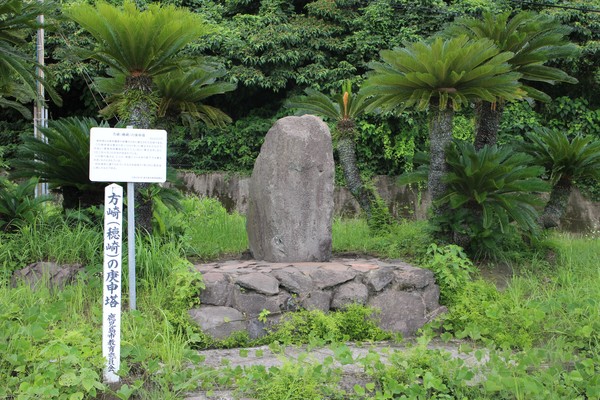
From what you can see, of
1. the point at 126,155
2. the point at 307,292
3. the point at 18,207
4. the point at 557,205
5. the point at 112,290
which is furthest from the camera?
the point at 557,205

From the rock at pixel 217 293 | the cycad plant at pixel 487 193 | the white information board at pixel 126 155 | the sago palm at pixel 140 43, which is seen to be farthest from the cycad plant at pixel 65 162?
the cycad plant at pixel 487 193

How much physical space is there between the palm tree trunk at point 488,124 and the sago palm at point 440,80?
2.49 ft

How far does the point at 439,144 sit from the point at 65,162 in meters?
4.30

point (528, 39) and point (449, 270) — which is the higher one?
point (528, 39)

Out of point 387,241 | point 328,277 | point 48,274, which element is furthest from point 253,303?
point 387,241

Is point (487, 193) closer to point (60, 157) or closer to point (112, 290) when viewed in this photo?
point (112, 290)

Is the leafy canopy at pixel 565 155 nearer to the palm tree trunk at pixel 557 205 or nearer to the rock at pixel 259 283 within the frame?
the palm tree trunk at pixel 557 205

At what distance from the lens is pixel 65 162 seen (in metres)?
6.72

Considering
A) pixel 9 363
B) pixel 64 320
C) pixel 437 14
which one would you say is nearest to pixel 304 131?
pixel 64 320

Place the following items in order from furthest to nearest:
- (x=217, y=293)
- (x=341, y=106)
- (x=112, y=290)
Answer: (x=341, y=106)
(x=217, y=293)
(x=112, y=290)

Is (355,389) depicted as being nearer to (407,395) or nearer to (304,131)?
(407,395)

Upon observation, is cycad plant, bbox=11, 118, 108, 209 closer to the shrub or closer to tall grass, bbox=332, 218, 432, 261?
tall grass, bbox=332, 218, 432, 261

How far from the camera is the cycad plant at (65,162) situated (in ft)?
22.2

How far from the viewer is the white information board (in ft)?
16.5
